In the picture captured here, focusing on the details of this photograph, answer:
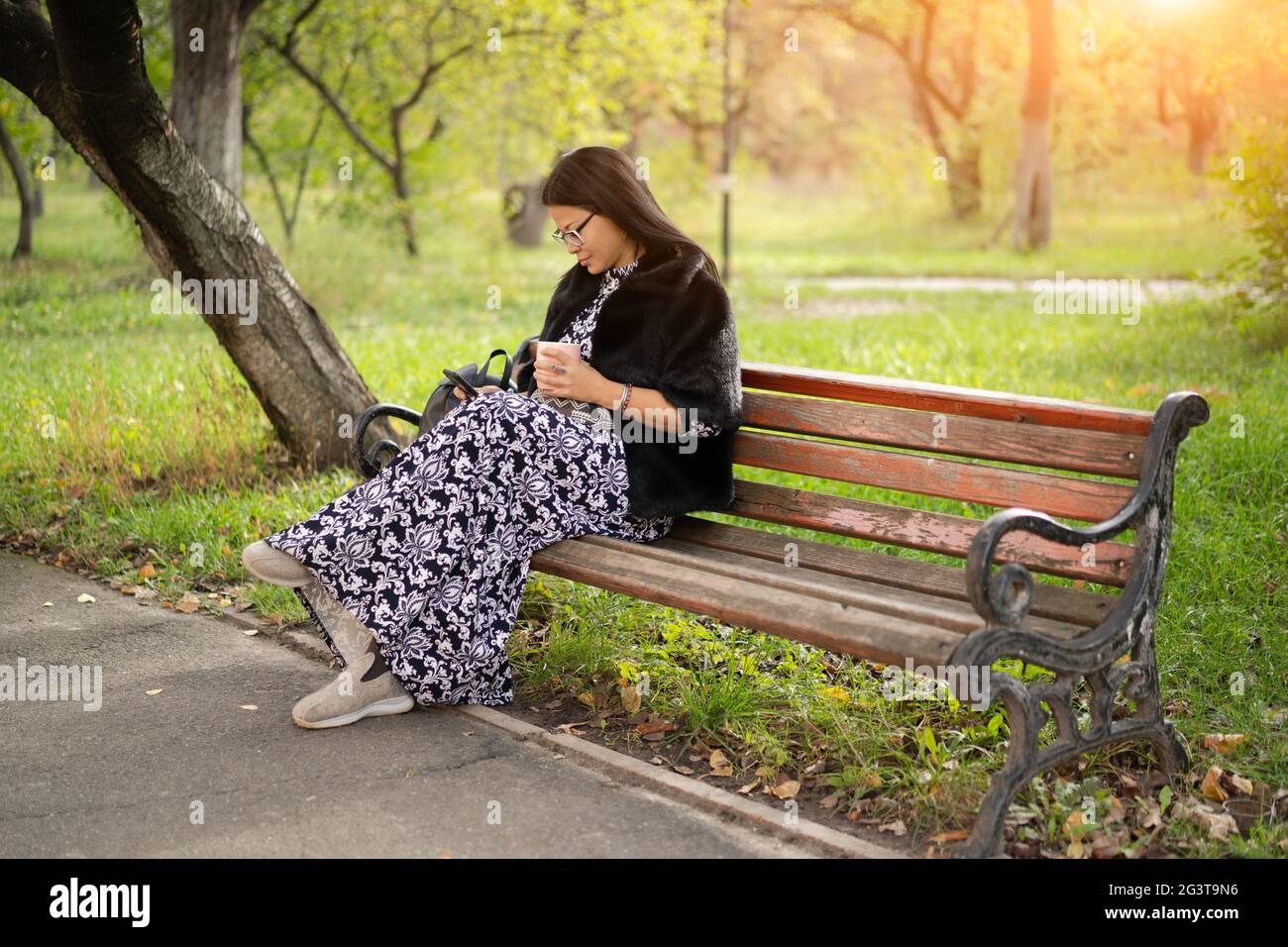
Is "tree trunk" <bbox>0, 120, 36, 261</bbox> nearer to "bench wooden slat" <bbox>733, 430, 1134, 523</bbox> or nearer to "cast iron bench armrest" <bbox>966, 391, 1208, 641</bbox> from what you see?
"bench wooden slat" <bbox>733, 430, 1134, 523</bbox>

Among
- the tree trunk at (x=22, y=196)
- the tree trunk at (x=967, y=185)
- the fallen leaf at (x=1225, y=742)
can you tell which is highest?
the tree trunk at (x=967, y=185)

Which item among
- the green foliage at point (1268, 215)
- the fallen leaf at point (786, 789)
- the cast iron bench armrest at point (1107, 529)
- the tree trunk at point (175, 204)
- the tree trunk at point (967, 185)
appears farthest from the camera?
the tree trunk at point (967, 185)

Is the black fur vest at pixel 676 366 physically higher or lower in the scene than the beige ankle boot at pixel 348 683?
higher

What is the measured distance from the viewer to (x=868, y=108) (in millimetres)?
45969

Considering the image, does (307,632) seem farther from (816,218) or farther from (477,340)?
(816,218)

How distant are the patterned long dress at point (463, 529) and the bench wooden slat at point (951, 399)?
377mm

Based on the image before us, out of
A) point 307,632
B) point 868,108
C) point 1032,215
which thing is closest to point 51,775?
point 307,632

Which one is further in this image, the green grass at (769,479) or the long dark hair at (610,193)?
the long dark hair at (610,193)

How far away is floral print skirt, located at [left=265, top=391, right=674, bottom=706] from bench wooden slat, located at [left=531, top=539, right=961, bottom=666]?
0.12m

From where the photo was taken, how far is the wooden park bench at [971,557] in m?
2.95

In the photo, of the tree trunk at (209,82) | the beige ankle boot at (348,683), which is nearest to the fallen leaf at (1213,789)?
the beige ankle boot at (348,683)

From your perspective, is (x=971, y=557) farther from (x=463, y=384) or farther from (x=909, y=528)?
Answer: (x=463, y=384)

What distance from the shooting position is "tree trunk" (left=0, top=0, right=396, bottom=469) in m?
4.95

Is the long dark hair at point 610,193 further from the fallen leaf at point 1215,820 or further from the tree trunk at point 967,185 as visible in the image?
the tree trunk at point 967,185
